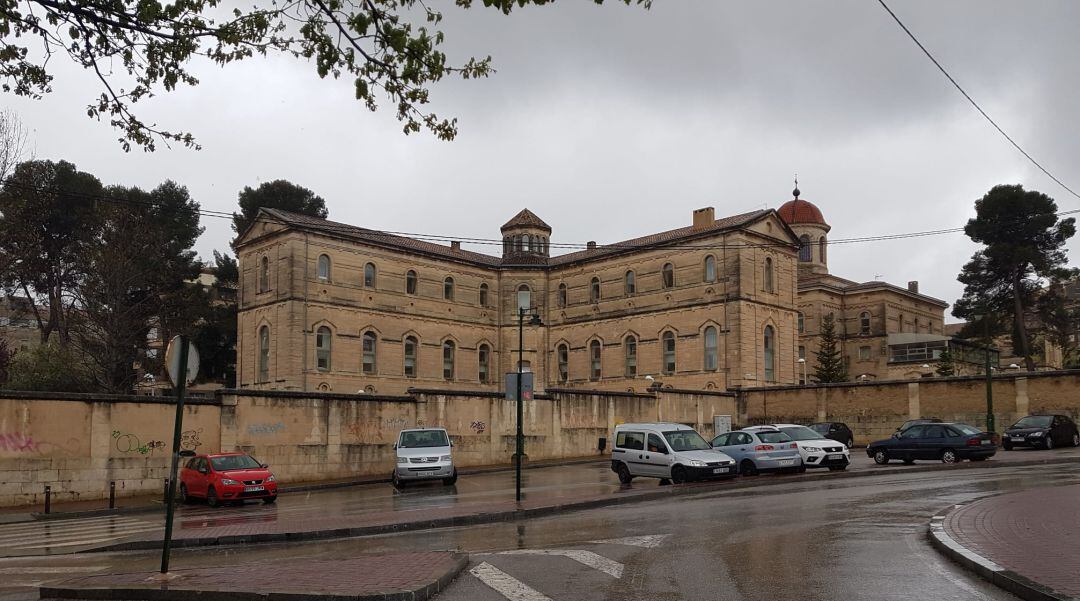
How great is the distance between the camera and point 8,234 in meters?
53.6

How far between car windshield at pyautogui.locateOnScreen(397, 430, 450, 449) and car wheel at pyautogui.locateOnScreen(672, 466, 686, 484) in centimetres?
774

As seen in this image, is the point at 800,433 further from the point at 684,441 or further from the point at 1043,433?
the point at 1043,433

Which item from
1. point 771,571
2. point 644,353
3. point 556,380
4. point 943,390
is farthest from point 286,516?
point 556,380

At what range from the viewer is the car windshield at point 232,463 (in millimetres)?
26266

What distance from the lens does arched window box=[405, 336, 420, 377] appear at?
59.9 metres

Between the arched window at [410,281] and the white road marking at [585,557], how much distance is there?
48.5 m

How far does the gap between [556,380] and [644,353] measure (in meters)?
7.94

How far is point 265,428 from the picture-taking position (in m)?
32.8

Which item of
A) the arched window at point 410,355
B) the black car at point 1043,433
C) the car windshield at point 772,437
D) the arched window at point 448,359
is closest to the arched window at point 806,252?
the arched window at point 448,359

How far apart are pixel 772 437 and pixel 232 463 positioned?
51.5 ft

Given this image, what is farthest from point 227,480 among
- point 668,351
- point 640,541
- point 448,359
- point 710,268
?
point 448,359

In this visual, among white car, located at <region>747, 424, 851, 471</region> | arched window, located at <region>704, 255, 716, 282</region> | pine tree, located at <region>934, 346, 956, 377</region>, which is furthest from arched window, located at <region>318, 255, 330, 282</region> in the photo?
pine tree, located at <region>934, 346, 956, 377</region>

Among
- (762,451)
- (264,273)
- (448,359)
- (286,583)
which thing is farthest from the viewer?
(448,359)

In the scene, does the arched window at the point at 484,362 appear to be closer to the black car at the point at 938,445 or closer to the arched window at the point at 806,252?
the arched window at the point at 806,252
